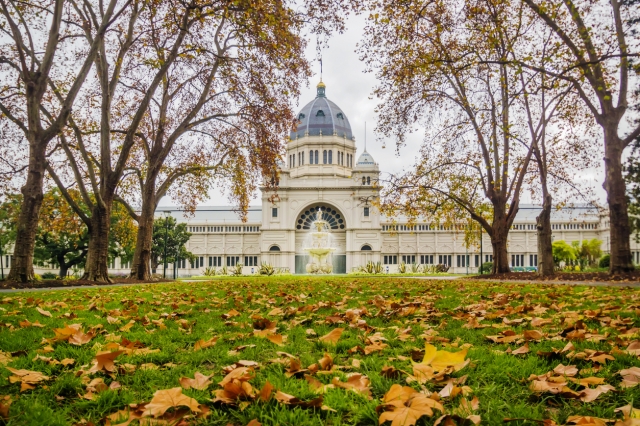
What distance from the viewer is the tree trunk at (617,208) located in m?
15.2

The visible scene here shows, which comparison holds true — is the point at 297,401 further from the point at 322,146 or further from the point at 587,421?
the point at 322,146

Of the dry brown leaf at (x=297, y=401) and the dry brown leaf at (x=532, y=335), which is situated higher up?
the dry brown leaf at (x=532, y=335)

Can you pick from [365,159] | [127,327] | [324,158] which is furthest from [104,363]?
[365,159]

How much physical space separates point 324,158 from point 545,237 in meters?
54.5

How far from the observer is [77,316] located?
18.9 ft

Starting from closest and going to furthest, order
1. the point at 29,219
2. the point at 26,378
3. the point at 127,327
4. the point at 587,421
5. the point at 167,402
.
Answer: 1. the point at 587,421
2. the point at 167,402
3. the point at 26,378
4. the point at 127,327
5. the point at 29,219

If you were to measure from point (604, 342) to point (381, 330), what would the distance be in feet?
5.68

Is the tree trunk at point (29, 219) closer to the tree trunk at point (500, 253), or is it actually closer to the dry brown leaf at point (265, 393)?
the dry brown leaf at point (265, 393)

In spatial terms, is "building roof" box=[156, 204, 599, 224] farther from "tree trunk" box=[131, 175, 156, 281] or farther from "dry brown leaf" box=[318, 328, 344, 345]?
"dry brown leaf" box=[318, 328, 344, 345]

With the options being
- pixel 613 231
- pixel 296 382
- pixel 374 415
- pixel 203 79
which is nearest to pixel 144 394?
pixel 296 382

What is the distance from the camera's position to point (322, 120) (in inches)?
2911

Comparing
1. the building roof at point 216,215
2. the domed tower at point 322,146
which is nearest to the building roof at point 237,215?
the building roof at point 216,215

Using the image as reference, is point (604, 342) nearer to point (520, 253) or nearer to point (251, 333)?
point (251, 333)

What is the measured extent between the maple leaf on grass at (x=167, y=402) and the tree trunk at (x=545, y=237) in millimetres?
18574
